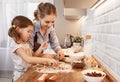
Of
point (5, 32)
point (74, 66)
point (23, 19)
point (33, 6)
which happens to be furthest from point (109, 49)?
point (5, 32)

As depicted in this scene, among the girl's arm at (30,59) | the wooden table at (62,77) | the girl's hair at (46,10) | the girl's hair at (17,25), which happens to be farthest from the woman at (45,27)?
the wooden table at (62,77)

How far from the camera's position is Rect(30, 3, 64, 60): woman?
1759mm

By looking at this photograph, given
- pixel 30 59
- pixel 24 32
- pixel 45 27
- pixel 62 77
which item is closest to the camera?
pixel 62 77

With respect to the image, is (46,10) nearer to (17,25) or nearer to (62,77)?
(17,25)

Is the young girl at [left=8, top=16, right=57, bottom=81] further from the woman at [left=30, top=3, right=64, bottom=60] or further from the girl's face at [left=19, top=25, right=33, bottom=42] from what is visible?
the woman at [left=30, top=3, right=64, bottom=60]

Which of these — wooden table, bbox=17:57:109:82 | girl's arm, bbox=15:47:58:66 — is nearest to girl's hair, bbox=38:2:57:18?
girl's arm, bbox=15:47:58:66

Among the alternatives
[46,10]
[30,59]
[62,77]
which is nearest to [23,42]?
[30,59]

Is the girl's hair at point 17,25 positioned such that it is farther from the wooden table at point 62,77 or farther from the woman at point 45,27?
the wooden table at point 62,77

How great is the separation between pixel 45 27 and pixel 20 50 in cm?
48

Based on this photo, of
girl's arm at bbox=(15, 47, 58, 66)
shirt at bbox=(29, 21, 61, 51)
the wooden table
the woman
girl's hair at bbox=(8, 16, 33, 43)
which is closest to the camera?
the wooden table

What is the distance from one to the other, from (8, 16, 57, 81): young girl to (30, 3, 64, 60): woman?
0.52 ft

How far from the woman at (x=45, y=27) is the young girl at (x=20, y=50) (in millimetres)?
159

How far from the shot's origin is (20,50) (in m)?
1.58

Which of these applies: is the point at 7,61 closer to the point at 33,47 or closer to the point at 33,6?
the point at 33,6
